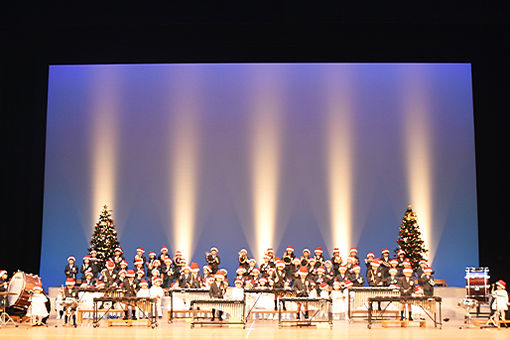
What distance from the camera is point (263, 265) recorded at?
15086mm

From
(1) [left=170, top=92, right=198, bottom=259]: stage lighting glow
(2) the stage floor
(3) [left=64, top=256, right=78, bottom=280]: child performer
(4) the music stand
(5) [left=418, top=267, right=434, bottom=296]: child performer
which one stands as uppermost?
(1) [left=170, top=92, right=198, bottom=259]: stage lighting glow

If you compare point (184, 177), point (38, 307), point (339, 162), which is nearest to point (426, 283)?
point (339, 162)

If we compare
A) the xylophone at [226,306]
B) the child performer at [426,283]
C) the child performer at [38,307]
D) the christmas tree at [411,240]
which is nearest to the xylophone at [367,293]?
the child performer at [426,283]

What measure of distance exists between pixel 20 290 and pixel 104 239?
342cm

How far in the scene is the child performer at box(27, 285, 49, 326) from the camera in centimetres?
1238

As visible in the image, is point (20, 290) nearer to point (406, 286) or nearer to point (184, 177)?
point (184, 177)

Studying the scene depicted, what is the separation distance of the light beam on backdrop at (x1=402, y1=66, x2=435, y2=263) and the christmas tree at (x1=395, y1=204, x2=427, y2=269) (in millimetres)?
875

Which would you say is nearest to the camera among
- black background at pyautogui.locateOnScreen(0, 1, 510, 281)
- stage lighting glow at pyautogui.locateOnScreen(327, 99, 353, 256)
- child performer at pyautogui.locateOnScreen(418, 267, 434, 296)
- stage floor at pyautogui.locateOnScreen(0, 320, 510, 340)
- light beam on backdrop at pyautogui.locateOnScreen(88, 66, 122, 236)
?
stage floor at pyautogui.locateOnScreen(0, 320, 510, 340)

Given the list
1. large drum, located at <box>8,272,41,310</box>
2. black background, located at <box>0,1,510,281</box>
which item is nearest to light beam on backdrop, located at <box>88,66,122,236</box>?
black background, located at <box>0,1,510,281</box>

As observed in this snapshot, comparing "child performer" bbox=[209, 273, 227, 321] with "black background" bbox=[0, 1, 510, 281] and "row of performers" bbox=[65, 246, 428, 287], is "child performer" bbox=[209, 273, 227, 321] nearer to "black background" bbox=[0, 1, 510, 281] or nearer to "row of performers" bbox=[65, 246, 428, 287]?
"row of performers" bbox=[65, 246, 428, 287]

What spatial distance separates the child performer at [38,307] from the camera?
1238 centimetres

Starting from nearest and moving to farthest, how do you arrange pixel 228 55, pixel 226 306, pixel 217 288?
pixel 226 306 < pixel 217 288 < pixel 228 55

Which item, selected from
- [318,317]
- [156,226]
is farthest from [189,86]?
[318,317]

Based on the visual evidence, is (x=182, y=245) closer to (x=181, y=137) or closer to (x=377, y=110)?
(x=181, y=137)
